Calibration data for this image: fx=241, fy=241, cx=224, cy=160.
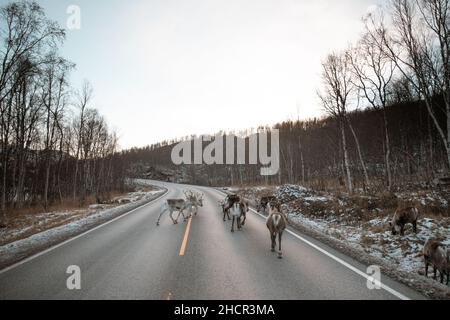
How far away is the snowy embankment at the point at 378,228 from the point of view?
640 cm

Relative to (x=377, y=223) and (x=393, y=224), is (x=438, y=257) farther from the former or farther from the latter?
(x=377, y=223)

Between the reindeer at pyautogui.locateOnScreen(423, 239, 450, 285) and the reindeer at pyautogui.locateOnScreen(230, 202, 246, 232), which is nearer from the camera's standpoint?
the reindeer at pyautogui.locateOnScreen(423, 239, 450, 285)

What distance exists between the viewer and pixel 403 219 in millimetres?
8883

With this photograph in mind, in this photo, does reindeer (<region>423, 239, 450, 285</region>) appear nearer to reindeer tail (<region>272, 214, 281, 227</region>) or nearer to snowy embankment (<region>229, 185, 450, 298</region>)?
snowy embankment (<region>229, 185, 450, 298</region>)

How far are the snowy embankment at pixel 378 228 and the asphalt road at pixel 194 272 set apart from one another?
2.01 ft

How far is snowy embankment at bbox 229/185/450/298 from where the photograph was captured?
640cm

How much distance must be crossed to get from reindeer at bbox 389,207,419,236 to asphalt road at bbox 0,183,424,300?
10.8 ft

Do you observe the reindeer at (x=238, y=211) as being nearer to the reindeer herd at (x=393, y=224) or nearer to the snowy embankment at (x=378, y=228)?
the reindeer herd at (x=393, y=224)

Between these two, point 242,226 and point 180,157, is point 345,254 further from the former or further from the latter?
point 180,157

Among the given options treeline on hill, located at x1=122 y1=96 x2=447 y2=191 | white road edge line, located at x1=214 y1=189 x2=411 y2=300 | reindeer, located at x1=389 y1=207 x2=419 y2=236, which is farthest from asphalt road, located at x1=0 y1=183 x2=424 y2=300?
treeline on hill, located at x1=122 y1=96 x2=447 y2=191

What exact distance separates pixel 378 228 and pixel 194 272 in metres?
8.16

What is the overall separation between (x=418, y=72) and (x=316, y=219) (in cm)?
1146

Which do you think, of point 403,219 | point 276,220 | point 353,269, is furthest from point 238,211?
point 403,219

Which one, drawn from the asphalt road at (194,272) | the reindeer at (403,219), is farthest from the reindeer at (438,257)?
the reindeer at (403,219)
